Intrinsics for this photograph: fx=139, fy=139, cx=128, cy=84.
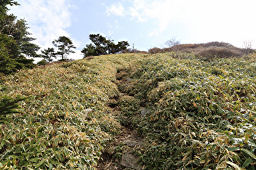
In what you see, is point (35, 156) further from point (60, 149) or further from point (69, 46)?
point (69, 46)

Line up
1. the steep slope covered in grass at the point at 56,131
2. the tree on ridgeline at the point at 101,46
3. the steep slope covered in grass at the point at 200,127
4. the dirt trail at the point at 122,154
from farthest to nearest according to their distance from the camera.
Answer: the tree on ridgeline at the point at 101,46 < the dirt trail at the point at 122,154 < the steep slope covered in grass at the point at 56,131 < the steep slope covered in grass at the point at 200,127

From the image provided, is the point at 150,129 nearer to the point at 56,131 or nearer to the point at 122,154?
the point at 122,154

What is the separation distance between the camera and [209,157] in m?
2.25

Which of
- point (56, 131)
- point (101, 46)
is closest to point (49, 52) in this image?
point (101, 46)

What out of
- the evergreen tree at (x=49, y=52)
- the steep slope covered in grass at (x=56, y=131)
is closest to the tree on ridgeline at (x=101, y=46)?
the evergreen tree at (x=49, y=52)

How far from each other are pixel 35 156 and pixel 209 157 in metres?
2.93

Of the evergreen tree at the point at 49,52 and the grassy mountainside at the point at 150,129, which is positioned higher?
the evergreen tree at the point at 49,52

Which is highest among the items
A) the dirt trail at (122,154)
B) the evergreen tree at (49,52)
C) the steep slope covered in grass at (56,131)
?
the evergreen tree at (49,52)

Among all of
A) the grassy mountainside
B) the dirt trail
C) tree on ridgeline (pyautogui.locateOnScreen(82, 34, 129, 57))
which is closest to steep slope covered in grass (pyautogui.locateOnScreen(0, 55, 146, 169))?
the grassy mountainside

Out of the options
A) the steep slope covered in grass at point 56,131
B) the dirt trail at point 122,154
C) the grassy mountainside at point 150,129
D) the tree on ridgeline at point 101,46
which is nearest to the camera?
the grassy mountainside at point 150,129

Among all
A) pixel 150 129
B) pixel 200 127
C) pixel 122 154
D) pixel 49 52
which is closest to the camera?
pixel 200 127

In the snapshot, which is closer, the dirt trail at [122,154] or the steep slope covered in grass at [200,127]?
the steep slope covered in grass at [200,127]

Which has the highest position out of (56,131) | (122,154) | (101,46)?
(101,46)

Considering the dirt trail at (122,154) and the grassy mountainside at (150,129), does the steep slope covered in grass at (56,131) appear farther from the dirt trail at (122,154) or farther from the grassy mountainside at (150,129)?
the dirt trail at (122,154)
